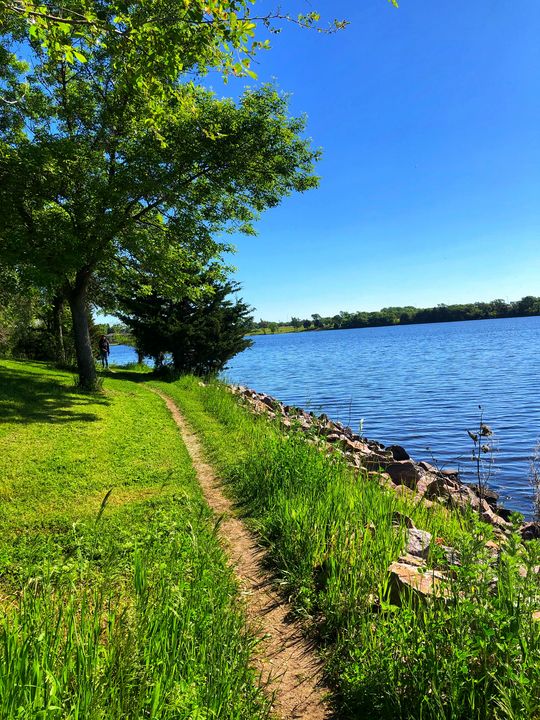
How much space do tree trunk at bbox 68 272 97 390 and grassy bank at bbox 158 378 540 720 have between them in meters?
11.8

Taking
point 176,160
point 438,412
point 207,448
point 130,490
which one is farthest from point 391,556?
point 438,412

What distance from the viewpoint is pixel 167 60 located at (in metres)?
6.86

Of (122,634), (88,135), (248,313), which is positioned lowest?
(122,634)

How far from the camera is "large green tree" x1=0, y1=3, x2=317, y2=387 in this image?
1347 cm

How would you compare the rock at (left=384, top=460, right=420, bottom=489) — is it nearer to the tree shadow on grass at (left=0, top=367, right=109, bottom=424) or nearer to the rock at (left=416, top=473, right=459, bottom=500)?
the rock at (left=416, top=473, right=459, bottom=500)

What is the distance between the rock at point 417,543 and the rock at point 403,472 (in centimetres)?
522

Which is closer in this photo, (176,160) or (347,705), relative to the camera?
(347,705)

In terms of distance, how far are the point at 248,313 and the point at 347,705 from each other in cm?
2731

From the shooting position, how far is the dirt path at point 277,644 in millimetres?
3523

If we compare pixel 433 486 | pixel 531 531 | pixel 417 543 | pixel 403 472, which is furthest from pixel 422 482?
pixel 417 543

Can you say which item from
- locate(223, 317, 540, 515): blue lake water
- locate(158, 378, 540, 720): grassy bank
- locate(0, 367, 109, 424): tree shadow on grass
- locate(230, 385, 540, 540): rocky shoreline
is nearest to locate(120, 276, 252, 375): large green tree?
locate(223, 317, 540, 515): blue lake water

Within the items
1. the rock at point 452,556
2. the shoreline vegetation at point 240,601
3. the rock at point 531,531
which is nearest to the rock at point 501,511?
the rock at point 531,531

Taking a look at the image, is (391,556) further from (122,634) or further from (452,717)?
(122,634)

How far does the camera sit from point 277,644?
4199mm
